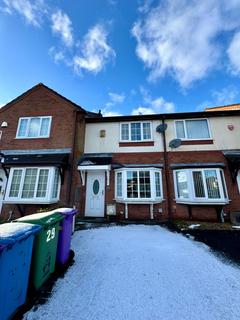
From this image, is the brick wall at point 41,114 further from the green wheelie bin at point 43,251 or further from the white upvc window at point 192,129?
the white upvc window at point 192,129

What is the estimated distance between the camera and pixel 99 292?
3.04m

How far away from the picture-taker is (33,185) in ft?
28.2

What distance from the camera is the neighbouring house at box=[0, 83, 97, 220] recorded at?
28.1ft


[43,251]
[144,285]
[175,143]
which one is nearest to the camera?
[43,251]

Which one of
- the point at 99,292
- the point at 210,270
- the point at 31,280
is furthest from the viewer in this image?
the point at 210,270

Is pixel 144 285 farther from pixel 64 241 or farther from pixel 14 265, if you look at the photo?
pixel 14 265

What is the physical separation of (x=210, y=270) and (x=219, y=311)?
1.37 metres

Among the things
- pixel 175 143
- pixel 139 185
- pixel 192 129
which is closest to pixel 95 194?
pixel 139 185

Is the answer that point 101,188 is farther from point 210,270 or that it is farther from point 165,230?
point 210,270

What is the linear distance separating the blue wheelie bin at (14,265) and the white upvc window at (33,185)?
6.08 metres

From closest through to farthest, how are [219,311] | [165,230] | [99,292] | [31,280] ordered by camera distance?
[219,311] → [31,280] → [99,292] → [165,230]

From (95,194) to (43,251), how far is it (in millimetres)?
6609

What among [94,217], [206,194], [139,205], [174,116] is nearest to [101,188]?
[94,217]

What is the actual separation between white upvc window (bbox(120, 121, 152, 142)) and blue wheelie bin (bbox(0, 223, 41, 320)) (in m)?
8.54
